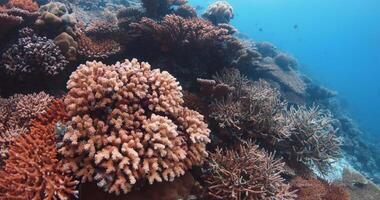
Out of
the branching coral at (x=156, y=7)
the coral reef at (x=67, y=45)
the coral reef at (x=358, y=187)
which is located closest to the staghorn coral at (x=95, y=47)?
the coral reef at (x=67, y=45)

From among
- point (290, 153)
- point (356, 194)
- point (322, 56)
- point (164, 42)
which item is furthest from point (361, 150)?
point (322, 56)

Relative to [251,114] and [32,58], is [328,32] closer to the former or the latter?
[251,114]

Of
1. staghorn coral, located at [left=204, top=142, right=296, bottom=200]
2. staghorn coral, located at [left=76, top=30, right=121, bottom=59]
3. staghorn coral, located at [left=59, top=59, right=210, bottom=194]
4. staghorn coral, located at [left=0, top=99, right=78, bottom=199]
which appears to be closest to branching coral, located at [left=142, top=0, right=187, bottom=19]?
staghorn coral, located at [left=76, top=30, right=121, bottom=59]

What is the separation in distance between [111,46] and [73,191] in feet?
12.7

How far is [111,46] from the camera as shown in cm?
650

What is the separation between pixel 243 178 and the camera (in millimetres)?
4508

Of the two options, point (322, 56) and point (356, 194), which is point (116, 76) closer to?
point (356, 194)

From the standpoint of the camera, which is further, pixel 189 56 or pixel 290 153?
pixel 189 56

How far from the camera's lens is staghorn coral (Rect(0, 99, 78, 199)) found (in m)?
3.10

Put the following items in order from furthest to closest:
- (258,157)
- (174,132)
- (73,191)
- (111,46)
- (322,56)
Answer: (322,56), (111,46), (258,157), (174,132), (73,191)

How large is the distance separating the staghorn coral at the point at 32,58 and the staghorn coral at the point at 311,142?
427cm

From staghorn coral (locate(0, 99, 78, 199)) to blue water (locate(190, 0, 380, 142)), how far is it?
6899cm

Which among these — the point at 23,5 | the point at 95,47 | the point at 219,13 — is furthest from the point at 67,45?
the point at 219,13

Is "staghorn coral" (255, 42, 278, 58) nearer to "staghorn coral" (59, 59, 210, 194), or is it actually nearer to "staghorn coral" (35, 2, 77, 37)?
"staghorn coral" (35, 2, 77, 37)
